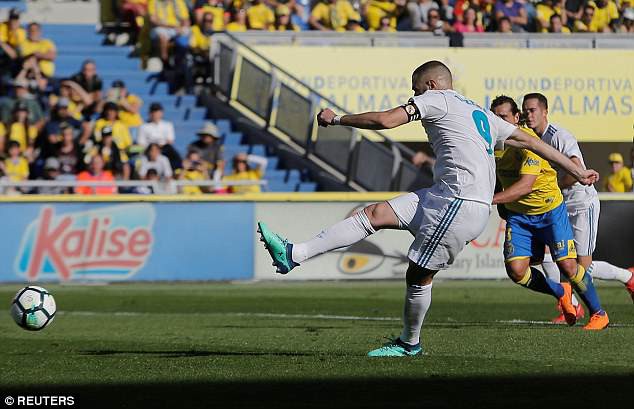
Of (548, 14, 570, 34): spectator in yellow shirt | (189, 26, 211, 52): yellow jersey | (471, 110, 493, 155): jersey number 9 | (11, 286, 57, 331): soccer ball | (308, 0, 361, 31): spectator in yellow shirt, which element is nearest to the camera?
(471, 110, 493, 155): jersey number 9

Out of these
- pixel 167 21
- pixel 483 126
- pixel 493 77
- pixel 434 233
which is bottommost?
pixel 493 77

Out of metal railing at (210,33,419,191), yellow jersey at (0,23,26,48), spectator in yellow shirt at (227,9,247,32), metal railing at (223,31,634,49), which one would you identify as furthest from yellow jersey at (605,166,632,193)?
yellow jersey at (0,23,26,48)

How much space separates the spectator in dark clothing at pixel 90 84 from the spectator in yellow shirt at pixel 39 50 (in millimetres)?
763

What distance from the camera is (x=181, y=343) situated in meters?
10.4

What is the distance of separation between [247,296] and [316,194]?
11.8 feet

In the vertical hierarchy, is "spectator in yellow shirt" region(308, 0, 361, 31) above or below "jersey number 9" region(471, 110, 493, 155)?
below

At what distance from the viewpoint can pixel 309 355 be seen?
29.3 ft

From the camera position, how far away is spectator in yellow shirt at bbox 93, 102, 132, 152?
2170 centimetres

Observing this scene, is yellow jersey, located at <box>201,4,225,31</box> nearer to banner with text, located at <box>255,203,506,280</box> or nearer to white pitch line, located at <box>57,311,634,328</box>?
banner with text, located at <box>255,203,506,280</box>

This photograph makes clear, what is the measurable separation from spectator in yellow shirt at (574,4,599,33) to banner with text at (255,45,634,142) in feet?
3.81

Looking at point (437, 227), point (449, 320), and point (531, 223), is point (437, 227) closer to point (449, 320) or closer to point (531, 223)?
point (531, 223)

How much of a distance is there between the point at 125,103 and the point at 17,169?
2668 mm

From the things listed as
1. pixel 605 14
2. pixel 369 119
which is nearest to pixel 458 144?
pixel 369 119

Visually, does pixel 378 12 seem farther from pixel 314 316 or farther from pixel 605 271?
pixel 605 271
